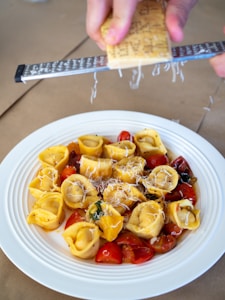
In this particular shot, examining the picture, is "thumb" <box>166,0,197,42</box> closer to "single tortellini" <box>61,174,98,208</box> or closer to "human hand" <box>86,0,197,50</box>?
"human hand" <box>86,0,197,50</box>

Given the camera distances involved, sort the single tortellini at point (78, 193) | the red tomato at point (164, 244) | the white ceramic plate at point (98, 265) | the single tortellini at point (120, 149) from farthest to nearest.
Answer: the single tortellini at point (120, 149) → the single tortellini at point (78, 193) → the red tomato at point (164, 244) → the white ceramic plate at point (98, 265)

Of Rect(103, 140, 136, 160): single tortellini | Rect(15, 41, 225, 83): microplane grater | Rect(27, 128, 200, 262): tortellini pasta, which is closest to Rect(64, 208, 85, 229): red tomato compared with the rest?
Rect(27, 128, 200, 262): tortellini pasta

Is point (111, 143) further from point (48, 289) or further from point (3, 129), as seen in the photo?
point (48, 289)

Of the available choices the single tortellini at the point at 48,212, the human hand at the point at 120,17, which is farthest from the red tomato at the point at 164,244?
the human hand at the point at 120,17

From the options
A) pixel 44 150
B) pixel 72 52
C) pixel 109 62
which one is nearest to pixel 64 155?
pixel 44 150

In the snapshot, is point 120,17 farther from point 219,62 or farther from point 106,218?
point 106,218

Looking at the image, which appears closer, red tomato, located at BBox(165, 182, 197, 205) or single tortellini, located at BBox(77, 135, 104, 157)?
red tomato, located at BBox(165, 182, 197, 205)

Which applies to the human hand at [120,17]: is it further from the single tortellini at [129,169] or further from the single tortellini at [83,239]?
the single tortellini at [83,239]
